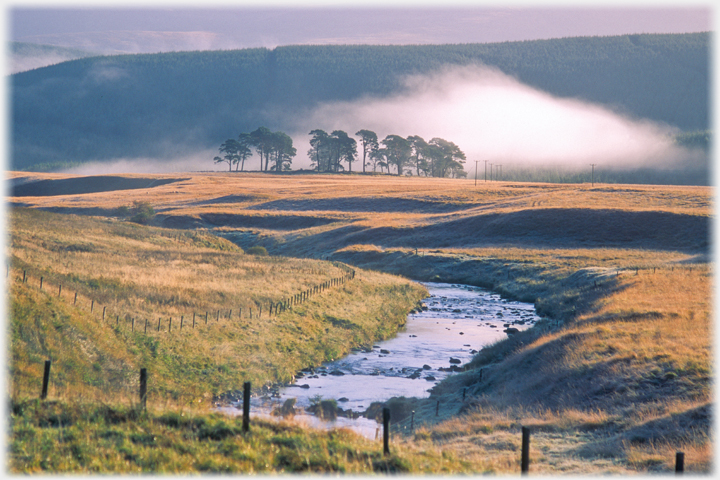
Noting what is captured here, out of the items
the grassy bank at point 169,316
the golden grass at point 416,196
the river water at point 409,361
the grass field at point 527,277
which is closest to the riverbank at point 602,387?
the grass field at point 527,277

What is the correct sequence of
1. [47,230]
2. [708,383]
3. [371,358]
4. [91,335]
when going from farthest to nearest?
[47,230]
[371,358]
[91,335]
[708,383]

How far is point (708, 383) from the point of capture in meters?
19.5

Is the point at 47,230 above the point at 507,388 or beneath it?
above

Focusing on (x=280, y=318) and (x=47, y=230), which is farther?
(x=47, y=230)

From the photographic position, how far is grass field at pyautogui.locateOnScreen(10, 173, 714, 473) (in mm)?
16953

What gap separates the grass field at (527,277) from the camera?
16953 mm

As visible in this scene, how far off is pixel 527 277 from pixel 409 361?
27397 millimetres

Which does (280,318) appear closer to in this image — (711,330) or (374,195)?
(711,330)

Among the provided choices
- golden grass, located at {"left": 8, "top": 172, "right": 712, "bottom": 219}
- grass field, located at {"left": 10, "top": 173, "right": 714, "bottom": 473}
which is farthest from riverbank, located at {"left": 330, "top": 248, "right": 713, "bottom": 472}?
golden grass, located at {"left": 8, "top": 172, "right": 712, "bottom": 219}

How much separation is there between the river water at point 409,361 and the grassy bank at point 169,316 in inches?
52.4

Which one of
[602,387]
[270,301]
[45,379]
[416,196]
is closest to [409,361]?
[270,301]

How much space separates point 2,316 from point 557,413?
18242 mm

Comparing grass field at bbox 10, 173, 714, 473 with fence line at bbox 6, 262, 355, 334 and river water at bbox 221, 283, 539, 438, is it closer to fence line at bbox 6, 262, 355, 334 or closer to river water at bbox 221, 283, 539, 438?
fence line at bbox 6, 262, 355, 334

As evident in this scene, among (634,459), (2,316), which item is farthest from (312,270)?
(634,459)
